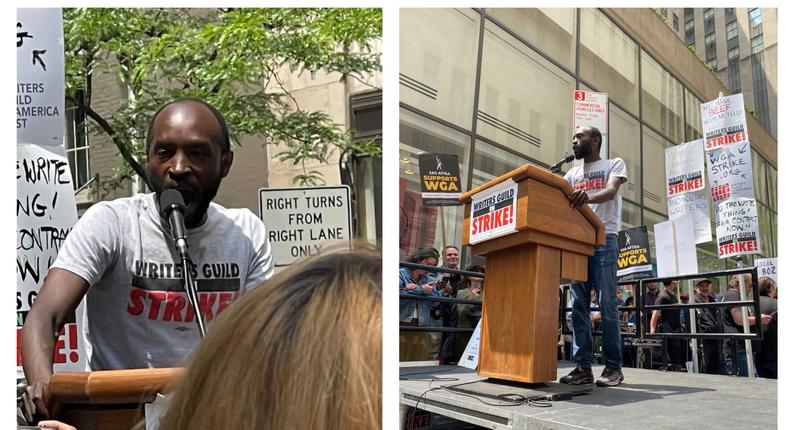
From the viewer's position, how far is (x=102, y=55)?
251 centimetres

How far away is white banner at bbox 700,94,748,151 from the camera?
2.26 meters

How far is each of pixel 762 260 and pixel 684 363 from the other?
1.51 feet

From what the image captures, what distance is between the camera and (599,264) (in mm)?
2166

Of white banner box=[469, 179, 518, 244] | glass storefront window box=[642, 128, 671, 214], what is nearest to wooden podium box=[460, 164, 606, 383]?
white banner box=[469, 179, 518, 244]

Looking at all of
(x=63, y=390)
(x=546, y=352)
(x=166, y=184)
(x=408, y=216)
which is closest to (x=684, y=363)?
(x=546, y=352)

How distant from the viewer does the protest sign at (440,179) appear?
2217 millimetres

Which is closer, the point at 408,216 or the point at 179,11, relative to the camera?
the point at 408,216

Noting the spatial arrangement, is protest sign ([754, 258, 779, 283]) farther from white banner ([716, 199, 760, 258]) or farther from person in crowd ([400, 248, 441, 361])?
person in crowd ([400, 248, 441, 361])

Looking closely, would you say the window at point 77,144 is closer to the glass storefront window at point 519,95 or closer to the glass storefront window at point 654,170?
the glass storefront window at point 519,95

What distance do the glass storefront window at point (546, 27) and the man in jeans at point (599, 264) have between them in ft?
0.96

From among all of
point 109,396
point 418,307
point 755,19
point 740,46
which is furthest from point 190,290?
point 755,19

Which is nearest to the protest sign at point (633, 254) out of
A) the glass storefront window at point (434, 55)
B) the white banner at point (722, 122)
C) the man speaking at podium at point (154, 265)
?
the white banner at point (722, 122)

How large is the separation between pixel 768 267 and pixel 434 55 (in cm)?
129
